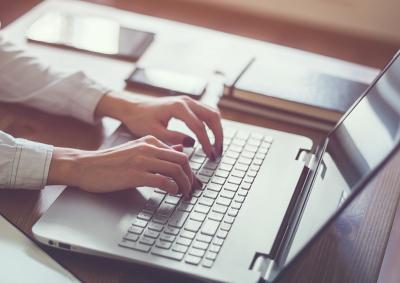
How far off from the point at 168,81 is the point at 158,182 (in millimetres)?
380

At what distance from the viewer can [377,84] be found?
39.6 inches

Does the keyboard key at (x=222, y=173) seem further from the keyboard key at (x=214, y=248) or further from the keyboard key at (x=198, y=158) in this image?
the keyboard key at (x=214, y=248)

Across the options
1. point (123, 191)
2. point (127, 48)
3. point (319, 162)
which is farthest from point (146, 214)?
point (127, 48)

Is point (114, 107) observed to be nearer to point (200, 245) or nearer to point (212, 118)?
point (212, 118)

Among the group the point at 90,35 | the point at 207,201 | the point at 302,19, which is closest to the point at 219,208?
the point at 207,201

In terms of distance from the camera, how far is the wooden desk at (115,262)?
2.64 ft

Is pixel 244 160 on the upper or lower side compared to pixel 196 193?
upper

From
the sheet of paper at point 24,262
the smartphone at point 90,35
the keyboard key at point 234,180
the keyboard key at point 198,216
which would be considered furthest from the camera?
the smartphone at point 90,35

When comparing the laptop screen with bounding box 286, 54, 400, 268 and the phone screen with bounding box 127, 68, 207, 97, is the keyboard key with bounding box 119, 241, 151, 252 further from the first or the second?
the phone screen with bounding box 127, 68, 207, 97

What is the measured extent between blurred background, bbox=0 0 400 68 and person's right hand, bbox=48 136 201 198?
197 centimetres

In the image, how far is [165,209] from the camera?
878 mm

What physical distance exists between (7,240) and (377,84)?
60 cm

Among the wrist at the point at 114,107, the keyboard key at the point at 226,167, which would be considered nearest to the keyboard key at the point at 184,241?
the keyboard key at the point at 226,167

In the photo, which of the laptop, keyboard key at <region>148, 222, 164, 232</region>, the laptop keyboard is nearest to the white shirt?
the laptop
